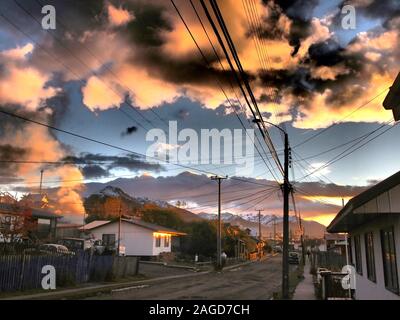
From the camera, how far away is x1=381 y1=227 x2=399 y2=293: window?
11.7 metres

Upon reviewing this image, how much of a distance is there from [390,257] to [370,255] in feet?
13.2

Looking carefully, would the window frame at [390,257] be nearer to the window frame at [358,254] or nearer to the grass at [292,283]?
the window frame at [358,254]

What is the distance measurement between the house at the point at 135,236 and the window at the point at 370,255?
3995cm

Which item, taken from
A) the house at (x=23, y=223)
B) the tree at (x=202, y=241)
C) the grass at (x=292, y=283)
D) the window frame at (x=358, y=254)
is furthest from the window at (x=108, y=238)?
the window frame at (x=358, y=254)


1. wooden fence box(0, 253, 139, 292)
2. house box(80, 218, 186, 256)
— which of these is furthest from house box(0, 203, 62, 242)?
wooden fence box(0, 253, 139, 292)

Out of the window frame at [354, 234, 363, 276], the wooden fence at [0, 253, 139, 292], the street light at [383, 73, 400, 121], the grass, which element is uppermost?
the street light at [383, 73, 400, 121]

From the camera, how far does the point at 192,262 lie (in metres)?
55.5

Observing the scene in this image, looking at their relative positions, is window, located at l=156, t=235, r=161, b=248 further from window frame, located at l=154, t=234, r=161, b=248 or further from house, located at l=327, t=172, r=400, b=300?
house, located at l=327, t=172, r=400, b=300

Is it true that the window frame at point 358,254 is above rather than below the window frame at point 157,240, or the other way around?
below

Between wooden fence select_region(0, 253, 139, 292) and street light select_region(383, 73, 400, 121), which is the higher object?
street light select_region(383, 73, 400, 121)

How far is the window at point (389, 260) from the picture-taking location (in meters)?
11.7

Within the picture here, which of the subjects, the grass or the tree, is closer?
the grass

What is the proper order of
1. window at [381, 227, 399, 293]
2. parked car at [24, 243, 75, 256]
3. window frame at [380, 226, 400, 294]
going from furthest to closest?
1. parked car at [24, 243, 75, 256]
2. window at [381, 227, 399, 293]
3. window frame at [380, 226, 400, 294]

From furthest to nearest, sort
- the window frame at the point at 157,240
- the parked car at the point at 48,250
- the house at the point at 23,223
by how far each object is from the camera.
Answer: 1. the window frame at the point at 157,240
2. the house at the point at 23,223
3. the parked car at the point at 48,250
